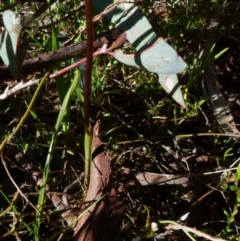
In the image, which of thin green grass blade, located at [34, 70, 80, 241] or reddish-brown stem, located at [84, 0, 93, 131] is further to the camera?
thin green grass blade, located at [34, 70, 80, 241]

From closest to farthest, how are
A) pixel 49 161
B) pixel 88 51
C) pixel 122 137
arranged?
pixel 88 51 → pixel 49 161 → pixel 122 137

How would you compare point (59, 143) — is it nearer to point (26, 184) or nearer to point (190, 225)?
point (26, 184)

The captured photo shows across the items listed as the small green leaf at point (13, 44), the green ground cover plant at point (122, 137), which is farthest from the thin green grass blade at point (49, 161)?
the small green leaf at point (13, 44)

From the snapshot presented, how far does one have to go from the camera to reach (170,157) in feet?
6.28

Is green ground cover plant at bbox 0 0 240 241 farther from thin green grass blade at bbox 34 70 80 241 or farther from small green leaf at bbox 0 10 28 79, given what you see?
small green leaf at bbox 0 10 28 79

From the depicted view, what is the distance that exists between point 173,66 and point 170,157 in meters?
0.65

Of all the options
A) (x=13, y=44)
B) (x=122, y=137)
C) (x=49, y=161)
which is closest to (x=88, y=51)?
(x=13, y=44)

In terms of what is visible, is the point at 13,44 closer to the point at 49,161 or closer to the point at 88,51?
the point at 88,51

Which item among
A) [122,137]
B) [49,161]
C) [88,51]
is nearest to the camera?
[88,51]

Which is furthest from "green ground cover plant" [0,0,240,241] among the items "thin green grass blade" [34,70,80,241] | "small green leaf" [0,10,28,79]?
"small green leaf" [0,10,28,79]

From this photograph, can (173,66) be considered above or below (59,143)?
above

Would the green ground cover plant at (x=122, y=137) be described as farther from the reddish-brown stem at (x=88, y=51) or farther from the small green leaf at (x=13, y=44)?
the small green leaf at (x=13, y=44)

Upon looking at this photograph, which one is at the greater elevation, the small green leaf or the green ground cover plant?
the small green leaf

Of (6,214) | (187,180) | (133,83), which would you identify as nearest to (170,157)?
(187,180)
